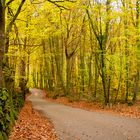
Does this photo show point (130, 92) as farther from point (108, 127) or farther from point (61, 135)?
point (61, 135)

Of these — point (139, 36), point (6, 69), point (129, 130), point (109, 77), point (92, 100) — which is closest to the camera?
point (129, 130)

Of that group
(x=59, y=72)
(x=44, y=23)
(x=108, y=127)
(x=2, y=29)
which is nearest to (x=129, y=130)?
(x=108, y=127)

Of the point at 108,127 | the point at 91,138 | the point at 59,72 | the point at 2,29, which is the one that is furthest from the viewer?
the point at 59,72

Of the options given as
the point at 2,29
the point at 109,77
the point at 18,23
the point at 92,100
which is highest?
the point at 18,23

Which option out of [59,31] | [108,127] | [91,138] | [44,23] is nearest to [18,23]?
[44,23]

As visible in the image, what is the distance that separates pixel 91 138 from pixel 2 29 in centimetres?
501

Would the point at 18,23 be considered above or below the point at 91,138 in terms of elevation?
above

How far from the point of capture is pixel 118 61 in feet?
82.4

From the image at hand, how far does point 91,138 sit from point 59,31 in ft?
68.4

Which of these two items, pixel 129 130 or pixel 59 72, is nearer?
pixel 129 130

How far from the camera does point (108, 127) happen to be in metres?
13.5

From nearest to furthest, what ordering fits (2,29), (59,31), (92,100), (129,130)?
(2,29) → (129,130) → (92,100) → (59,31)

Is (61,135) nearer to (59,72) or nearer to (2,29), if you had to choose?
(2,29)

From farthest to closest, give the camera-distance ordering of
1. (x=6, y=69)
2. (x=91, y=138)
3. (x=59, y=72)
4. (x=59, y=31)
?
(x=59, y=72) < (x=59, y=31) < (x=6, y=69) < (x=91, y=138)
